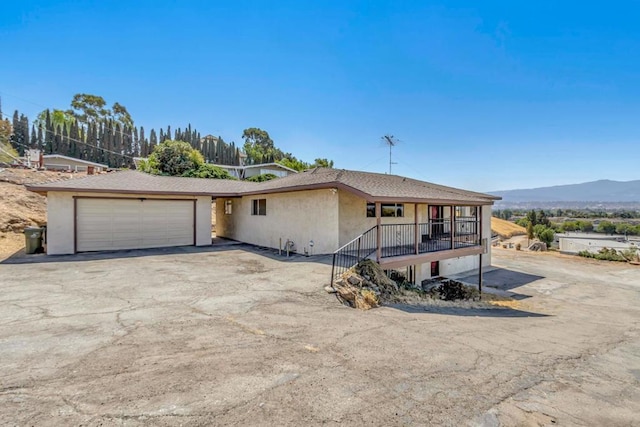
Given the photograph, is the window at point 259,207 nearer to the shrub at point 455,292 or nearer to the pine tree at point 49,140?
the shrub at point 455,292

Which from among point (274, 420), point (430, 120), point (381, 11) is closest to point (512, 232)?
point (430, 120)

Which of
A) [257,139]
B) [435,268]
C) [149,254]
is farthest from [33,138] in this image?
[435,268]

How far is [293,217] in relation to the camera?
13.2 m

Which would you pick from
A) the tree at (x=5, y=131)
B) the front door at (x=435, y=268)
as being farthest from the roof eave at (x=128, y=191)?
the tree at (x=5, y=131)

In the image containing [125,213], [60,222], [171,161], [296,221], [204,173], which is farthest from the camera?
[171,161]

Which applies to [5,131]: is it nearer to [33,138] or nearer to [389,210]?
[33,138]

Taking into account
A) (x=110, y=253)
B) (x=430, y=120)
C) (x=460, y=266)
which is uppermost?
(x=430, y=120)

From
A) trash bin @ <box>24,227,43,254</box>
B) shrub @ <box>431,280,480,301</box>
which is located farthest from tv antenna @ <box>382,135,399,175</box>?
trash bin @ <box>24,227,43,254</box>

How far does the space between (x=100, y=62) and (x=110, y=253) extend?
1734cm

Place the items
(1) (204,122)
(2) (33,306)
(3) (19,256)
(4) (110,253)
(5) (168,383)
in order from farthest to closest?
(1) (204,122) < (4) (110,253) < (3) (19,256) < (2) (33,306) < (5) (168,383)

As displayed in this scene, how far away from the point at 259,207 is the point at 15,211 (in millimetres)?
13100

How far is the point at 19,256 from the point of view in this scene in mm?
11844

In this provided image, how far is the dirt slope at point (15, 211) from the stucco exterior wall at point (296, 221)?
32.9 feet

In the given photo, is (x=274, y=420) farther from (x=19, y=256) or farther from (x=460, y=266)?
(x=460, y=266)
